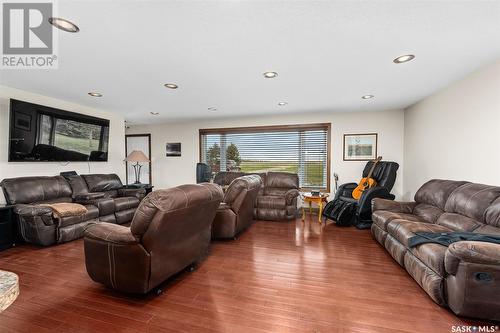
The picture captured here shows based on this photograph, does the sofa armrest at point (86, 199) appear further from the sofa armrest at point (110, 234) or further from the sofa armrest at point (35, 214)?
the sofa armrest at point (110, 234)

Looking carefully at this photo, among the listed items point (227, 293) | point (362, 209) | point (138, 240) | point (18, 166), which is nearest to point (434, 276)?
point (227, 293)

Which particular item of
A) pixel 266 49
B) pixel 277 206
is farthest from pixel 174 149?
pixel 266 49

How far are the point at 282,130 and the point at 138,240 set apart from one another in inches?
173

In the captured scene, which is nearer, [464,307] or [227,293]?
[464,307]

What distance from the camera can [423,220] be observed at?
298 centimetres

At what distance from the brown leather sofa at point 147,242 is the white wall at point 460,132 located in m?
3.29

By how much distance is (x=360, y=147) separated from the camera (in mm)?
5070

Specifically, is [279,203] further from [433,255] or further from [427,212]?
[433,255]

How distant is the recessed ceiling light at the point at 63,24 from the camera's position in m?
1.84

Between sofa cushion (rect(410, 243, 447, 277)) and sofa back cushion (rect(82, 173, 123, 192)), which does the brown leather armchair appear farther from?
sofa back cushion (rect(82, 173, 123, 192))

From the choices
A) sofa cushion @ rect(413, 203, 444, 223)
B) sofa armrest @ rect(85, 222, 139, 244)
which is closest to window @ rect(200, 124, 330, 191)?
sofa cushion @ rect(413, 203, 444, 223)

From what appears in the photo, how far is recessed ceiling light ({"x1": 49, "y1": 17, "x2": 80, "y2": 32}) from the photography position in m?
1.84

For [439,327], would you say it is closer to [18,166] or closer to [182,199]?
[182,199]

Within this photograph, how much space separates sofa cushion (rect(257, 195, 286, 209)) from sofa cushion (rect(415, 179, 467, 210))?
2260mm
